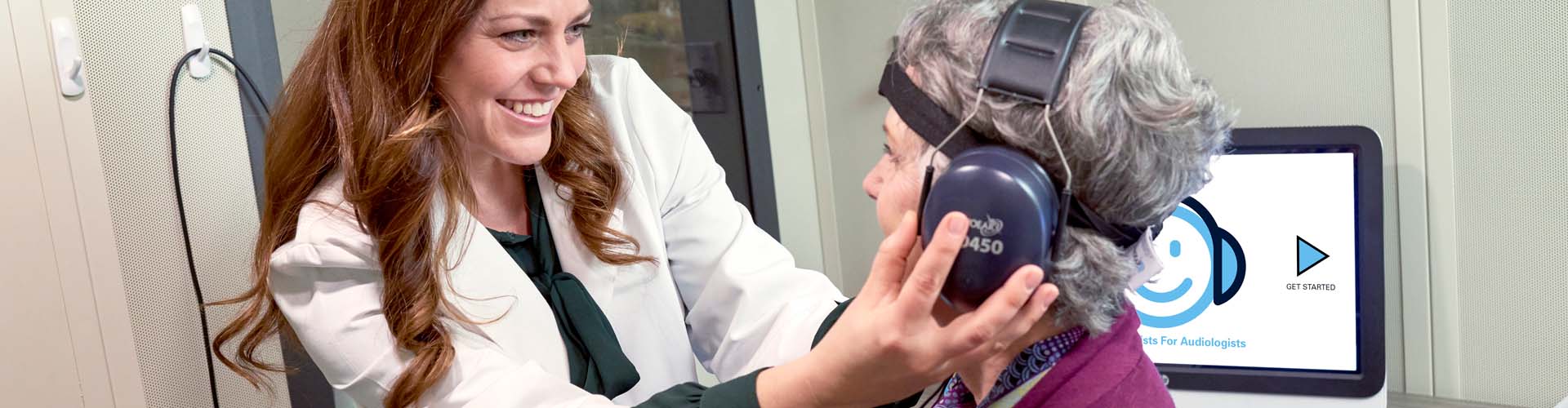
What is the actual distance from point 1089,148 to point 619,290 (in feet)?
2.27

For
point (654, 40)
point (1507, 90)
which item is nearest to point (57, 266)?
point (654, 40)

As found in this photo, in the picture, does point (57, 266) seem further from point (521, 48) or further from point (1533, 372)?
point (1533, 372)

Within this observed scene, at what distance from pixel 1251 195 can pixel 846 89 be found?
87 cm

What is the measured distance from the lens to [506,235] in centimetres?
137

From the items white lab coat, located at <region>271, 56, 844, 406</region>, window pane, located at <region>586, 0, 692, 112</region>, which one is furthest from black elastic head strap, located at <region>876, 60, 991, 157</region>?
window pane, located at <region>586, 0, 692, 112</region>

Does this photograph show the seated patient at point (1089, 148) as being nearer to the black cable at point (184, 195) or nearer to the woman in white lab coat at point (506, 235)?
the woman in white lab coat at point (506, 235)

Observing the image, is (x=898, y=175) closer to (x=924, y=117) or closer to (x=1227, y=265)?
(x=924, y=117)

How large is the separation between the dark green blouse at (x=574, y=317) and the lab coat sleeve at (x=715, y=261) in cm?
13

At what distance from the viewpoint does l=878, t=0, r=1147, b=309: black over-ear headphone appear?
811 millimetres

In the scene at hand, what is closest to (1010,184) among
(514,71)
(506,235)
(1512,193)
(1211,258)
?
(514,71)

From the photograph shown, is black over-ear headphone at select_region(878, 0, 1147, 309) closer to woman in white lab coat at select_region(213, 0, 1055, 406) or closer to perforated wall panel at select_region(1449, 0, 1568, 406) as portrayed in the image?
woman in white lab coat at select_region(213, 0, 1055, 406)

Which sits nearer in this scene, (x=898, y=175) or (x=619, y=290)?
(x=898, y=175)

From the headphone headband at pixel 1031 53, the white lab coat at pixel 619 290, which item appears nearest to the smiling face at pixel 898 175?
the headphone headband at pixel 1031 53

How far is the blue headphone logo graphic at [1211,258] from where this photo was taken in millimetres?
1662
